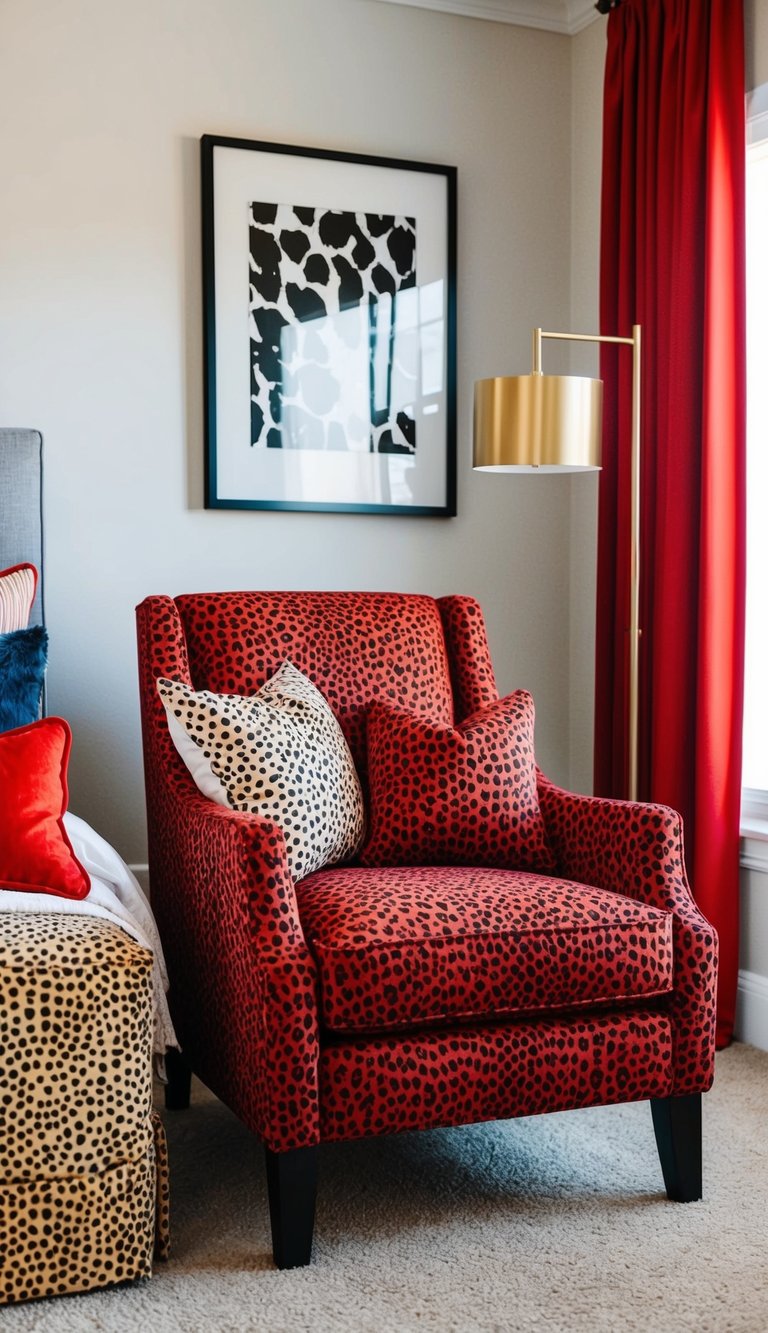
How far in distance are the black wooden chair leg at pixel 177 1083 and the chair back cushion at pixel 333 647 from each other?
0.67 meters

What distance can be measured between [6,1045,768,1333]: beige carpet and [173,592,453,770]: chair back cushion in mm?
744

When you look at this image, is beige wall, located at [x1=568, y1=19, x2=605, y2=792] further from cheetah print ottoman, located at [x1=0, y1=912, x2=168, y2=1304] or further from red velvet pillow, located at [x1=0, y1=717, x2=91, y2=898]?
cheetah print ottoman, located at [x1=0, y1=912, x2=168, y2=1304]

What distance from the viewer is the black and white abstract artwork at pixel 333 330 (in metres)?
3.24

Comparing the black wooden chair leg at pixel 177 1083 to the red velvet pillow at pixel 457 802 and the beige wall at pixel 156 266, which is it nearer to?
the red velvet pillow at pixel 457 802

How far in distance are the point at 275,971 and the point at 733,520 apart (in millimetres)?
1576

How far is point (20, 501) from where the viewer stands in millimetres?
2814

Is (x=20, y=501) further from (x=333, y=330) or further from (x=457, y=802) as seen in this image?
(x=457, y=802)

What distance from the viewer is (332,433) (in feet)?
10.9

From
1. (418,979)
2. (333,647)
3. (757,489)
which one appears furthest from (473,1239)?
(757,489)

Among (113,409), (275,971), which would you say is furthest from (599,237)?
(275,971)

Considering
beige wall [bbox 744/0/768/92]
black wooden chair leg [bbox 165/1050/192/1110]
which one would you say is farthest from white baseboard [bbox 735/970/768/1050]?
beige wall [bbox 744/0/768/92]

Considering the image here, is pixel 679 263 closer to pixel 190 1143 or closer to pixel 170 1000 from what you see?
pixel 170 1000

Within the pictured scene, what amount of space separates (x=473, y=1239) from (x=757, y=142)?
2350 mm

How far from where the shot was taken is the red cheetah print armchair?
5.89ft
